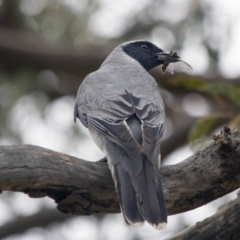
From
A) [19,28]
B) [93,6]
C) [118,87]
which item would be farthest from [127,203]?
A: [19,28]

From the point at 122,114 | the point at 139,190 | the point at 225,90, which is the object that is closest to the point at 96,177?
the point at 139,190

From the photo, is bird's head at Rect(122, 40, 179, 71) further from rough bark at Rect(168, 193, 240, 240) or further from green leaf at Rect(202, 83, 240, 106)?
rough bark at Rect(168, 193, 240, 240)

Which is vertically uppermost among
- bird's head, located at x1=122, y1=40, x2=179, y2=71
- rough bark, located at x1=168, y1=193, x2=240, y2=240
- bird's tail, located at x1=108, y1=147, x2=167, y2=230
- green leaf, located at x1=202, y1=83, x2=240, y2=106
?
bird's head, located at x1=122, y1=40, x2=179, y2=71

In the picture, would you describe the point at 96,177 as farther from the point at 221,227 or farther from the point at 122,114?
the point at 221,227

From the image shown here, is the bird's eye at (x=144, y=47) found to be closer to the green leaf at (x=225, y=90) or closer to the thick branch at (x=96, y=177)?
the green leaf at (x=225, y=90)

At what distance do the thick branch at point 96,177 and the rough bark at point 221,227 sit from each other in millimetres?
228

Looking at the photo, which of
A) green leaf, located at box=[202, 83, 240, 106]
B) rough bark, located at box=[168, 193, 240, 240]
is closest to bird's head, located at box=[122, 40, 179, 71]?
green leaf, located at box=[202, 83, 240, 106]

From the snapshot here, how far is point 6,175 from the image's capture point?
421cm

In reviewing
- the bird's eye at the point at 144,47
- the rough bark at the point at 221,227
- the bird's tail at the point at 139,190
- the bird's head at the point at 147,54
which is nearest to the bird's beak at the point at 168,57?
the bird's head at the point at 147,54

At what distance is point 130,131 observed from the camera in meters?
4.77

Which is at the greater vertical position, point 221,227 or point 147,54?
point 147,54

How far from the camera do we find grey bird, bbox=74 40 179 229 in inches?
175

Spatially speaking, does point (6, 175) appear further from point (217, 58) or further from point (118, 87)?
point (217, 58)

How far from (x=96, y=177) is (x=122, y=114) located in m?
0.63
